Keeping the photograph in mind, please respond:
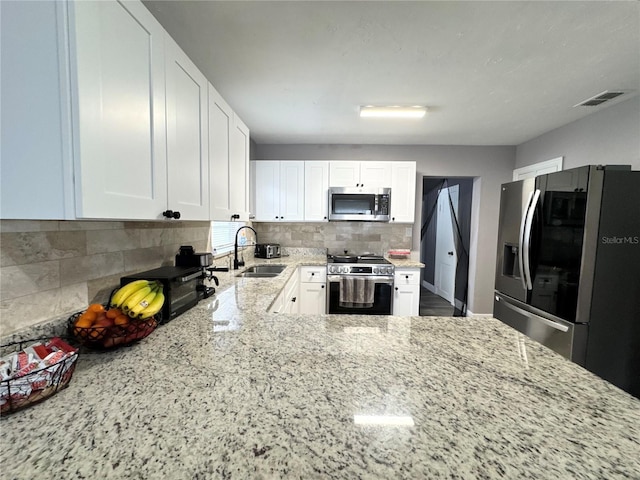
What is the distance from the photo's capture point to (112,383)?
2.32ft

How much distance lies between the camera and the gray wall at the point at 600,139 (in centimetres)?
216

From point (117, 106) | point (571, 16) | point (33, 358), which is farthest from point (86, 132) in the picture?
point (571, 16)

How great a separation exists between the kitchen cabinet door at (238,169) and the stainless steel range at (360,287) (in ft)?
4.45

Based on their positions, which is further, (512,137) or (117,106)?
(512,137)

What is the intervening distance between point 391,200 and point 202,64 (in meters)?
2.43

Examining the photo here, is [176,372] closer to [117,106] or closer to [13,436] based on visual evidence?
[13,436]

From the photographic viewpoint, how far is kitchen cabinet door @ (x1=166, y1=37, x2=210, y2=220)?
1.06 m

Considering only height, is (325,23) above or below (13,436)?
above

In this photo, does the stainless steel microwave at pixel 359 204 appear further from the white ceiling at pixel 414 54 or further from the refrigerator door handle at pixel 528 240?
the refrigerator door handle at pixel 528 240

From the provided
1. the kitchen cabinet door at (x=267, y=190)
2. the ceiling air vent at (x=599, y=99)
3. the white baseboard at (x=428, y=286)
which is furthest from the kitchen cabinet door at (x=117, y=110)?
the white baseboard at (x=428, y=286)

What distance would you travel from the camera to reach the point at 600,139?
2424 mm

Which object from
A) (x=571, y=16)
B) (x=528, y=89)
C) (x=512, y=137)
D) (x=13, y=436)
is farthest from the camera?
(x=512, y=137)

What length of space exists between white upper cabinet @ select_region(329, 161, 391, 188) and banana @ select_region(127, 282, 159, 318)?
8.58ft

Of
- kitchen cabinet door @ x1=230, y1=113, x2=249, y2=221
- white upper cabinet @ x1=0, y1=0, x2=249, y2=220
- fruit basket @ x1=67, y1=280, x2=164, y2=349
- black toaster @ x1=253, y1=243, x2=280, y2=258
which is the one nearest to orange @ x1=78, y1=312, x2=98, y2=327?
fruit basket @ x1=67, y1=280, x2=164, y2=349
